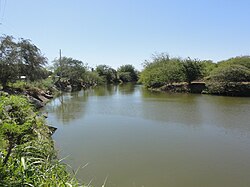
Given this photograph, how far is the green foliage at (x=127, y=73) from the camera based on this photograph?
57.1 m

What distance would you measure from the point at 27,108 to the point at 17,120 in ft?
0.61

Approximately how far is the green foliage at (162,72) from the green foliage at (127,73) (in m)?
21.1

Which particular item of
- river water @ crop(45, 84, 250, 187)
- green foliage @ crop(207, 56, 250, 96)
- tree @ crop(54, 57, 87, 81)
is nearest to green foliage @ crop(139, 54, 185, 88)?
green foliage @ crop(207, 56, 250, 96)

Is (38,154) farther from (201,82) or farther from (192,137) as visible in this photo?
(201,82)

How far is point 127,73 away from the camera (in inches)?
2274

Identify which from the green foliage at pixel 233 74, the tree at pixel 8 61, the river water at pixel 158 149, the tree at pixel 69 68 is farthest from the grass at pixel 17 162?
the tree at pixel 69 68

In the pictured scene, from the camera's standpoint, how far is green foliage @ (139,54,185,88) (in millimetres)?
26195

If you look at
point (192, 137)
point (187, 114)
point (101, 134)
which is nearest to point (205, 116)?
point (187, 114)

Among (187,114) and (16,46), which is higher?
(16,46)

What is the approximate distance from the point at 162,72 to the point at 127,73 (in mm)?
29835

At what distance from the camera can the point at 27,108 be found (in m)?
2.83

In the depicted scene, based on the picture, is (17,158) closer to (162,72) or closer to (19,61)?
(19,61)

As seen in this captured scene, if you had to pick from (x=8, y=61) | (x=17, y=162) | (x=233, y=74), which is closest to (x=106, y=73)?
(x=233, y=74)

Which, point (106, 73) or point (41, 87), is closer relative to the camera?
point (41, 87)
